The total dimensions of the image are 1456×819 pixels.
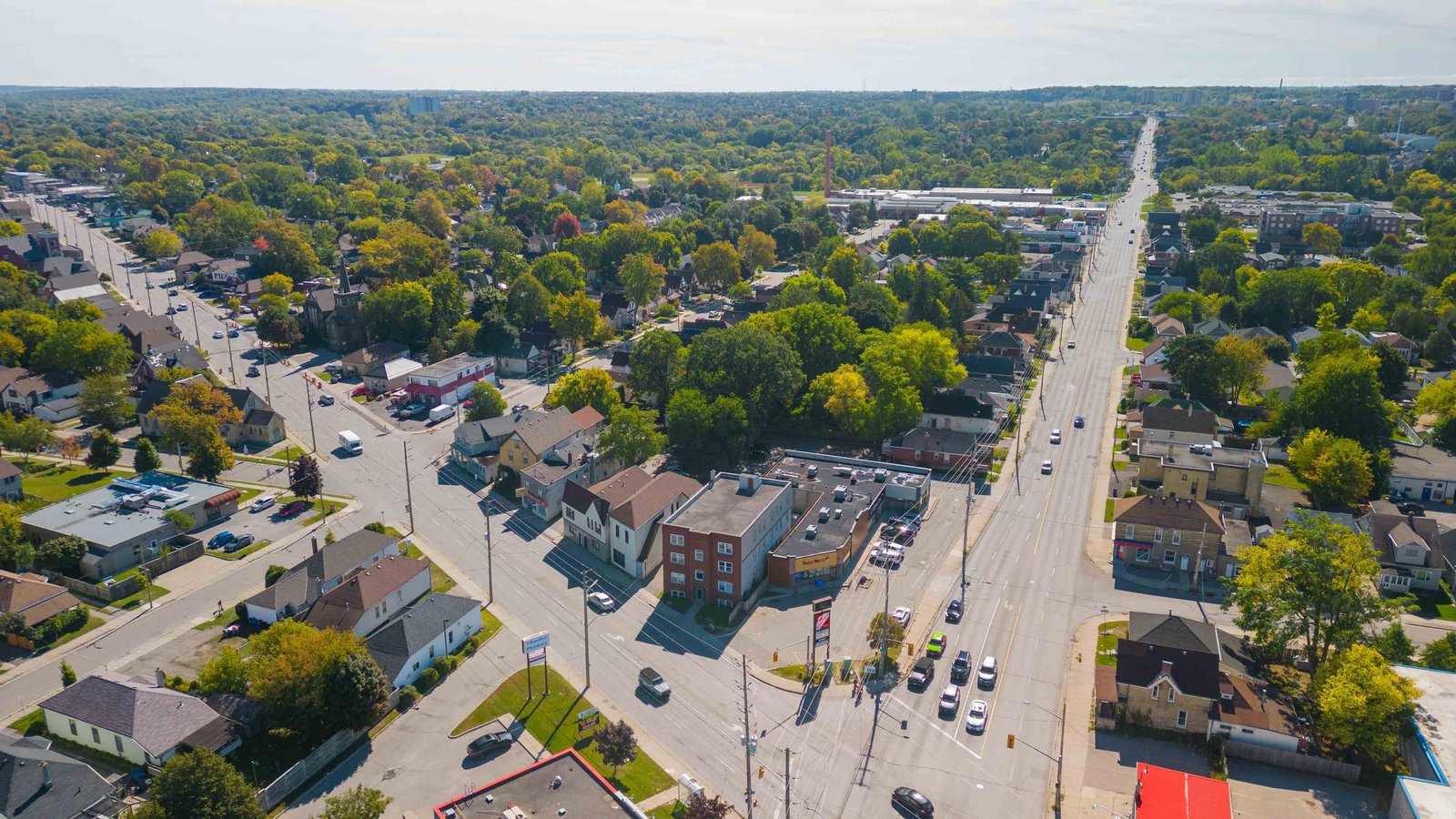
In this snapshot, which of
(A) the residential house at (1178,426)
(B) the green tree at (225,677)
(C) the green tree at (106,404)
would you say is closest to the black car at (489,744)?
(B) the green tree at (225,677)

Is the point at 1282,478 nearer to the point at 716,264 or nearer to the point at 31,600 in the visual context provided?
the point at 716,264

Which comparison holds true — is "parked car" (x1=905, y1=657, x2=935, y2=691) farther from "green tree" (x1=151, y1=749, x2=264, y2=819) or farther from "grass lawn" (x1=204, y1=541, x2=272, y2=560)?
"grass lawn" (x1=204, y1=541, x2=272, y2=560)

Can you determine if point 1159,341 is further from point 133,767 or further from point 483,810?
point 133,767

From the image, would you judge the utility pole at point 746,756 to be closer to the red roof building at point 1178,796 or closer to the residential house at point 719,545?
the residential house at point 719,545

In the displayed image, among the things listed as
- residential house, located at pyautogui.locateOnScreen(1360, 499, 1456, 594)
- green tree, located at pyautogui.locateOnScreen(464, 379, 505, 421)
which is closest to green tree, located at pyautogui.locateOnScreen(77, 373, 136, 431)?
green tree, located at pyautogui.locateOnScreen(464, 379, 505, 421)

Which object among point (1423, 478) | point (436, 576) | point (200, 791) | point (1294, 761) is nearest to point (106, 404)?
point (436, 576)

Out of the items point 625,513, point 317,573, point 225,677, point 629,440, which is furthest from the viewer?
point 629,440
